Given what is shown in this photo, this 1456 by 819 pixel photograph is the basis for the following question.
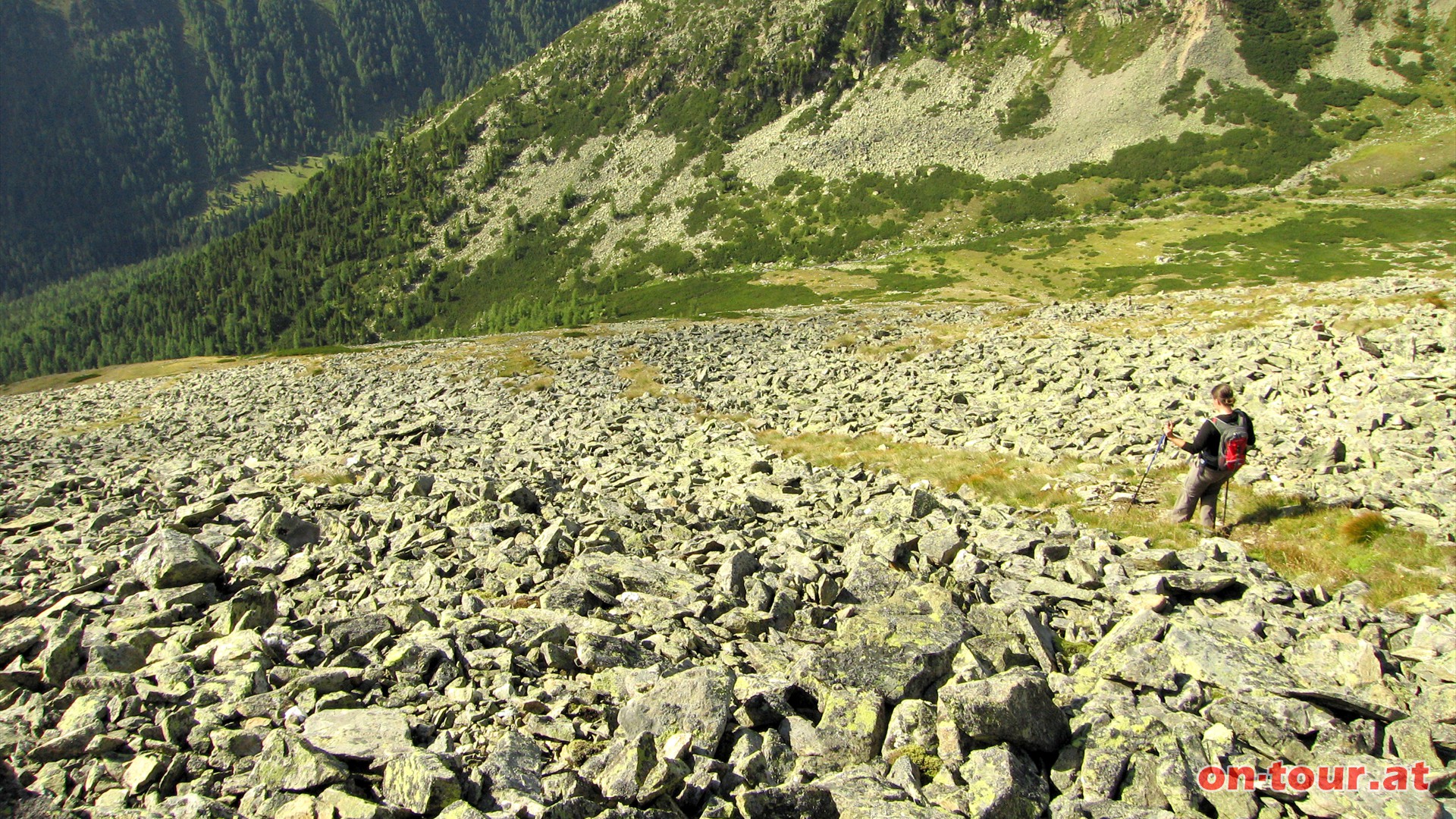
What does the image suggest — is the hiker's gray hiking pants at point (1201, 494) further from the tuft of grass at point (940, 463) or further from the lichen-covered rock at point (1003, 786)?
the lichen-covered rock at point (1003, 786)

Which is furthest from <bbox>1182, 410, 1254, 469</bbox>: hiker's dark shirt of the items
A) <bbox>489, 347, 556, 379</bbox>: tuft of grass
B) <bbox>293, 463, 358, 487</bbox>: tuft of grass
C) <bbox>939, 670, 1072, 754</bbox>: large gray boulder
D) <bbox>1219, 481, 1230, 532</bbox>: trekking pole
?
<bbox>489, 347, 556, 379</bbox>: tuft of grass

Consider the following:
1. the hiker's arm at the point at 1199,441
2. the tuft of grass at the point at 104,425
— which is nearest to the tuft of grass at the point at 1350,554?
the hiker's arm at the point at 1199,441

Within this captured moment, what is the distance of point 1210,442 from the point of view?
42.5ft

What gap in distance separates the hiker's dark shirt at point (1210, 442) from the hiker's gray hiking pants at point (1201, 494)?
0.12 m

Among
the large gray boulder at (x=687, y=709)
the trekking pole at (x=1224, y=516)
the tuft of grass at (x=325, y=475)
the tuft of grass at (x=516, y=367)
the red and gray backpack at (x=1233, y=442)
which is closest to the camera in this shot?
the large gray boulder at (x=687, y=709)

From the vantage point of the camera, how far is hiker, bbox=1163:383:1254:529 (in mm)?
12562

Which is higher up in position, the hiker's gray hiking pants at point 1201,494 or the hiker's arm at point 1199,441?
the hiker's arm at point 1199,441

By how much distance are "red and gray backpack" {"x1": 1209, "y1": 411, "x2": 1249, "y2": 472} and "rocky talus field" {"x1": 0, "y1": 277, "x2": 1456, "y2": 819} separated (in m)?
1.73

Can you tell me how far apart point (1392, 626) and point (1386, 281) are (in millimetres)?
44092

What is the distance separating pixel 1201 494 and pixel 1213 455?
0.80 m

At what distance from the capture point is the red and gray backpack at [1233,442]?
489 inches

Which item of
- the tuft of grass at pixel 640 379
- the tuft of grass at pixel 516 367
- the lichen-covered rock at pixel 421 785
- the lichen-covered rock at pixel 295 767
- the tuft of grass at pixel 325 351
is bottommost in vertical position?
the tuft of grass at pixel 325 351

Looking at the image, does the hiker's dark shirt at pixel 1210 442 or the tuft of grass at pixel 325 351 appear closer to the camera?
the hiker's dark shirt at pixel 1210 442

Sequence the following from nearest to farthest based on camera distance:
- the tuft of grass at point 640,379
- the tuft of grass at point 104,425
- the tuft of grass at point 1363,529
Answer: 1. the tuft of grass at point 1363,529
2. the tuft of grass at point 640,379
3. the tuft of grass at point 104,425
